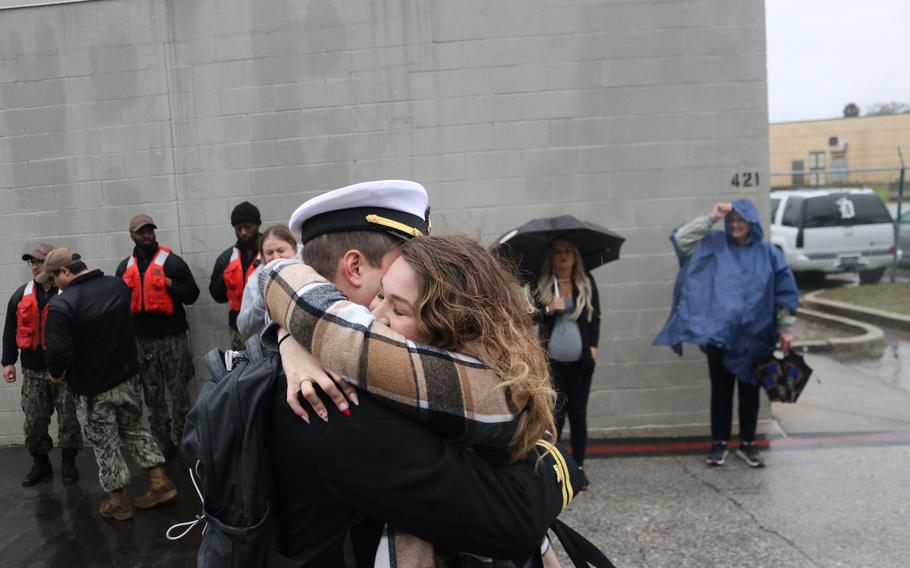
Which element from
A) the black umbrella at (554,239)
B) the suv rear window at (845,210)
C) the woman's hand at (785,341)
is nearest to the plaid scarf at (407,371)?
the black umbrella at (554,239)

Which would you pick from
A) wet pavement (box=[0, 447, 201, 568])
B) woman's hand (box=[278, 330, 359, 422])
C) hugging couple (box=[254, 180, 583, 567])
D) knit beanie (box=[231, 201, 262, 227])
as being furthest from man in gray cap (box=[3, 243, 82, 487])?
woman's hand (box=[278, 330, 359, 422])

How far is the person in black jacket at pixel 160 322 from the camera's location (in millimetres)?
5953

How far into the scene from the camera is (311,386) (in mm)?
1311

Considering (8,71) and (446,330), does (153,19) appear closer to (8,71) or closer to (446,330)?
(8,71)

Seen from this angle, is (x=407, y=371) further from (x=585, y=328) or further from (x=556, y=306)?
(x=585, y=328)

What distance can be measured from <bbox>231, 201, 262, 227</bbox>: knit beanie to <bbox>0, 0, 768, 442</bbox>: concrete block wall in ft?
1.21

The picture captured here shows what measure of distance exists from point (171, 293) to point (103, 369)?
121 cm

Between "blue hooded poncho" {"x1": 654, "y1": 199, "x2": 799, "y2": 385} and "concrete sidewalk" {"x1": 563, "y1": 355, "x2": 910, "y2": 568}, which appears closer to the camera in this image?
"concrete sidewalk" {"x1": 563, "y1": 355, "x2": 910, "y2": 568}

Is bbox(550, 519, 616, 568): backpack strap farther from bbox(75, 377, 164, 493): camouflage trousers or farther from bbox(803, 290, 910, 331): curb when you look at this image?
bbox(803, 290, 910, 331): curb

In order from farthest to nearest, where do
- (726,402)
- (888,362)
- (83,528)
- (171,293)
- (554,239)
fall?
(888,362), (171,293), (726,402), (554,239), (83,528)

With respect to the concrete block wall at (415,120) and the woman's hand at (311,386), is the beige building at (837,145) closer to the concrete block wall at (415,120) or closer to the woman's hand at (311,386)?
the concrete block wall at (415,120)

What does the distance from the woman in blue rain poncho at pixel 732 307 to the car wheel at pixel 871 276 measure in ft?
31.0

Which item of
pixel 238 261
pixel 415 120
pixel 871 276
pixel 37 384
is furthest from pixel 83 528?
pixel 871 276

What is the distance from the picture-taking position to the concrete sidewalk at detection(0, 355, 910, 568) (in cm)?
405
